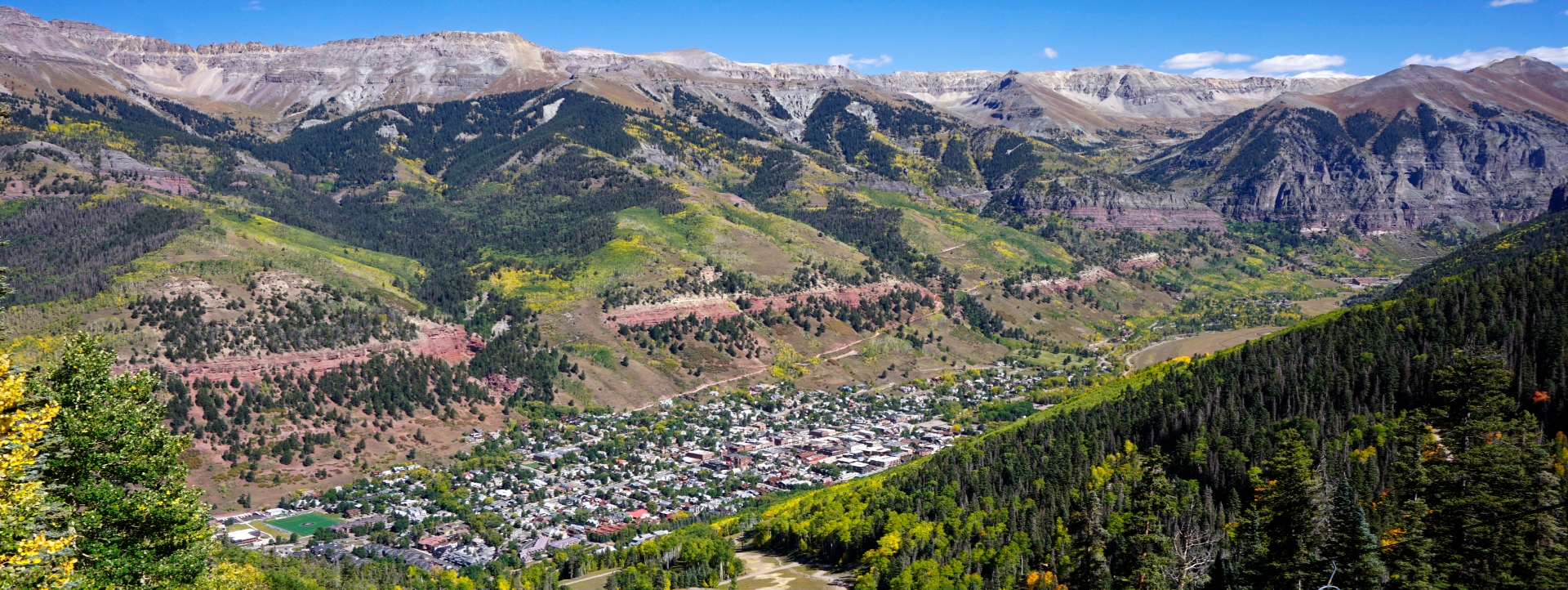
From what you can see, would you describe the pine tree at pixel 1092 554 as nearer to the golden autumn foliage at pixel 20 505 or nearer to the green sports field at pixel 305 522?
the golden autumn foliage at pixel 20 505

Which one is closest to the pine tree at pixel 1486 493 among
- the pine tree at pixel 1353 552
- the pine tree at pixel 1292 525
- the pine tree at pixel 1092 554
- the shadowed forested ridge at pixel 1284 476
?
the shadowed forested ridge at pixel 1284 476

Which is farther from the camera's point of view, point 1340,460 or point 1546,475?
point 1340,460

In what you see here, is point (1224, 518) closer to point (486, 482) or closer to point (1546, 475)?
point (1546, 475)

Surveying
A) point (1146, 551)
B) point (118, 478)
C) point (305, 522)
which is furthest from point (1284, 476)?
point (305, 522)

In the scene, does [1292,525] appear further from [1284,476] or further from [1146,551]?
[1146,551]

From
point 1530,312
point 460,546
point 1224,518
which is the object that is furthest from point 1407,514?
point 460,546
